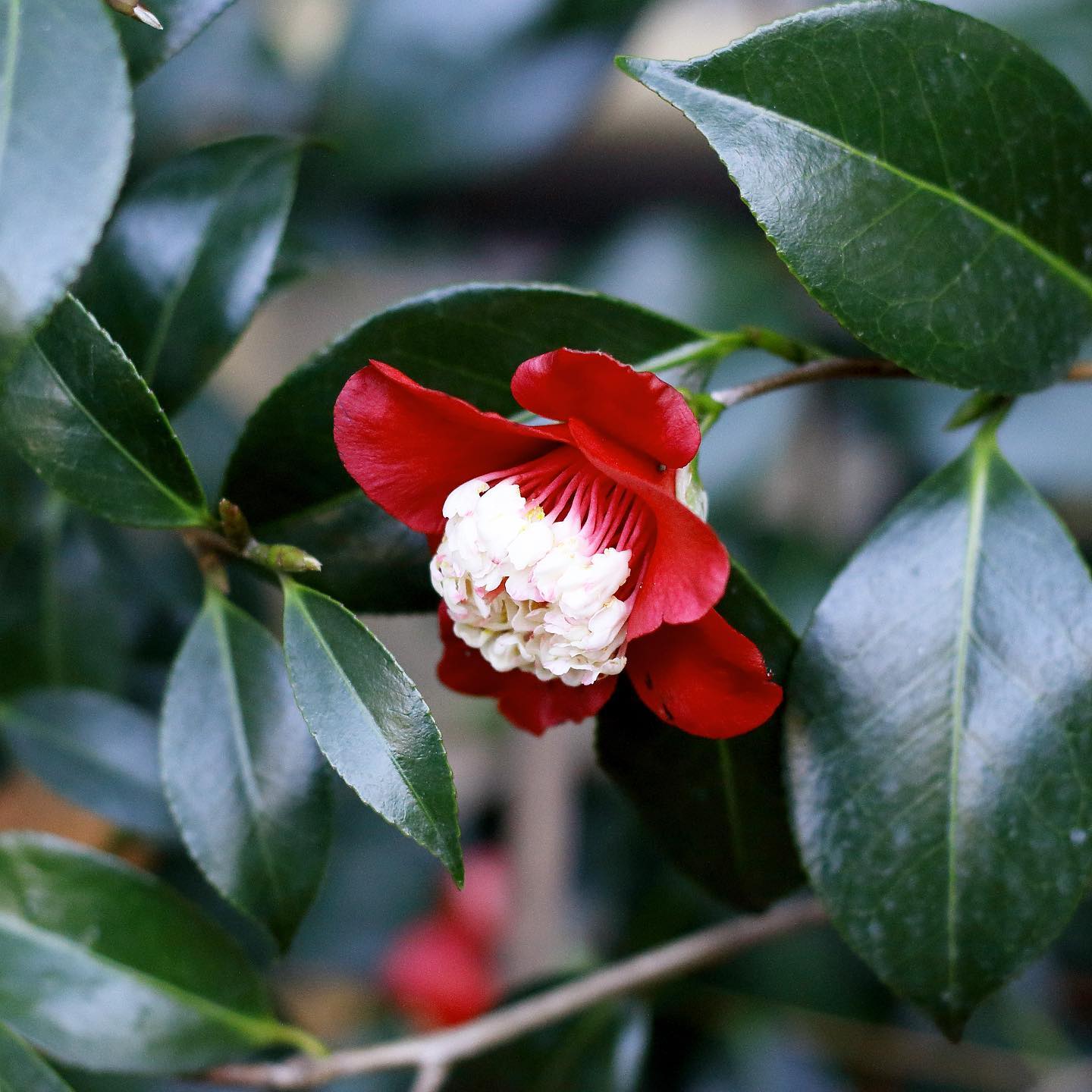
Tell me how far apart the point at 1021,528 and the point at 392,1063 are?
45cm

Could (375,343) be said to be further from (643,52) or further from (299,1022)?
(643,52)

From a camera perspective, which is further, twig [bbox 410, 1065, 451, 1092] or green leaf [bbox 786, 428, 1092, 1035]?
twig [bbox 410, 1065, 451, 1092]

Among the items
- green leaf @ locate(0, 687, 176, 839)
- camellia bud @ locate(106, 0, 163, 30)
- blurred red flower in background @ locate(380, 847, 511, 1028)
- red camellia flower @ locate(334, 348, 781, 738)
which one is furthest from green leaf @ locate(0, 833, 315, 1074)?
blurred red flower in background @ locate(380, 847, 511, 1028)

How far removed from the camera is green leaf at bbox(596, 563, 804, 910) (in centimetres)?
46

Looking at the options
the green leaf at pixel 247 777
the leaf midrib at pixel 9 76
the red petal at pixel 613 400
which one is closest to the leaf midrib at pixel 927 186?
the red petal at pixel 613 400

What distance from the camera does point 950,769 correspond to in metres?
0.44

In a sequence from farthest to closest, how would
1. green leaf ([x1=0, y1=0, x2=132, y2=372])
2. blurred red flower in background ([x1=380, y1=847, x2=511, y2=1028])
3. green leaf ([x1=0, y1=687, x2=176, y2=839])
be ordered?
blurred red flower in background ([x1=380, y1=847, x2=511, y2=1028])
green leaf ([x1=0, y1=687, x2=176, y2=839])
green leaf ([x1=0, y1=0, x2=132, y2=372])

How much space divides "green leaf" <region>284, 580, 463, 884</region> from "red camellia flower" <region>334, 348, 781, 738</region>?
0.04 m

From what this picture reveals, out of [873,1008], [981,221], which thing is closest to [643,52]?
[981,221]

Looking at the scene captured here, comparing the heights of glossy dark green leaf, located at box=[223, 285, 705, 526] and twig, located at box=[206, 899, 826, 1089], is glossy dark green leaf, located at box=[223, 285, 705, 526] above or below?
above

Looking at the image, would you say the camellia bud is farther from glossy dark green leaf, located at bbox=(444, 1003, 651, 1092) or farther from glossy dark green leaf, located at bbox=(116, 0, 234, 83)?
glossy dark green leaf, located at bbox=(444, 1003, 651, 1092)

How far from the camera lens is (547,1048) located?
2.66 feet

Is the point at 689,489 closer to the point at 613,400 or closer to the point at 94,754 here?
the point at 613,400

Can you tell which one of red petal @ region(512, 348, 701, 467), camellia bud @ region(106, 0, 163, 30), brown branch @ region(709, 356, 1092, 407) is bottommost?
brown branch @ region(709, 356, 1092, 407)
